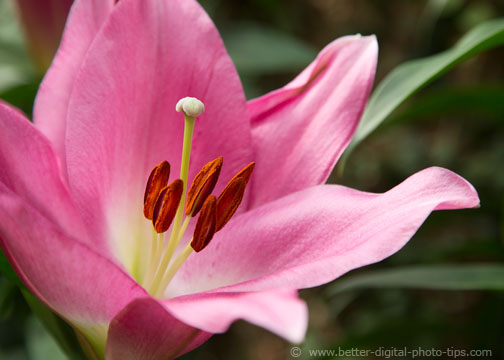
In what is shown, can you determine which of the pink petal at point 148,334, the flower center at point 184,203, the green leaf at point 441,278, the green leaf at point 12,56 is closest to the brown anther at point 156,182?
the flower center at point 184,203

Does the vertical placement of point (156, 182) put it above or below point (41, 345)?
above

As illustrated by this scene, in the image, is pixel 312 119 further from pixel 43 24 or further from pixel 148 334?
pixel 43 24

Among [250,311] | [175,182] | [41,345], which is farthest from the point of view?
[41,345]

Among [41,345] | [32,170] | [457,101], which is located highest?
[32,170]

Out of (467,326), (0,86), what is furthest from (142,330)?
(467,326)

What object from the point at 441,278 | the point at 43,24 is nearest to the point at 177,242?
the point at 441,278

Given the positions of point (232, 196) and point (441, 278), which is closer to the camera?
point (232, 196)
